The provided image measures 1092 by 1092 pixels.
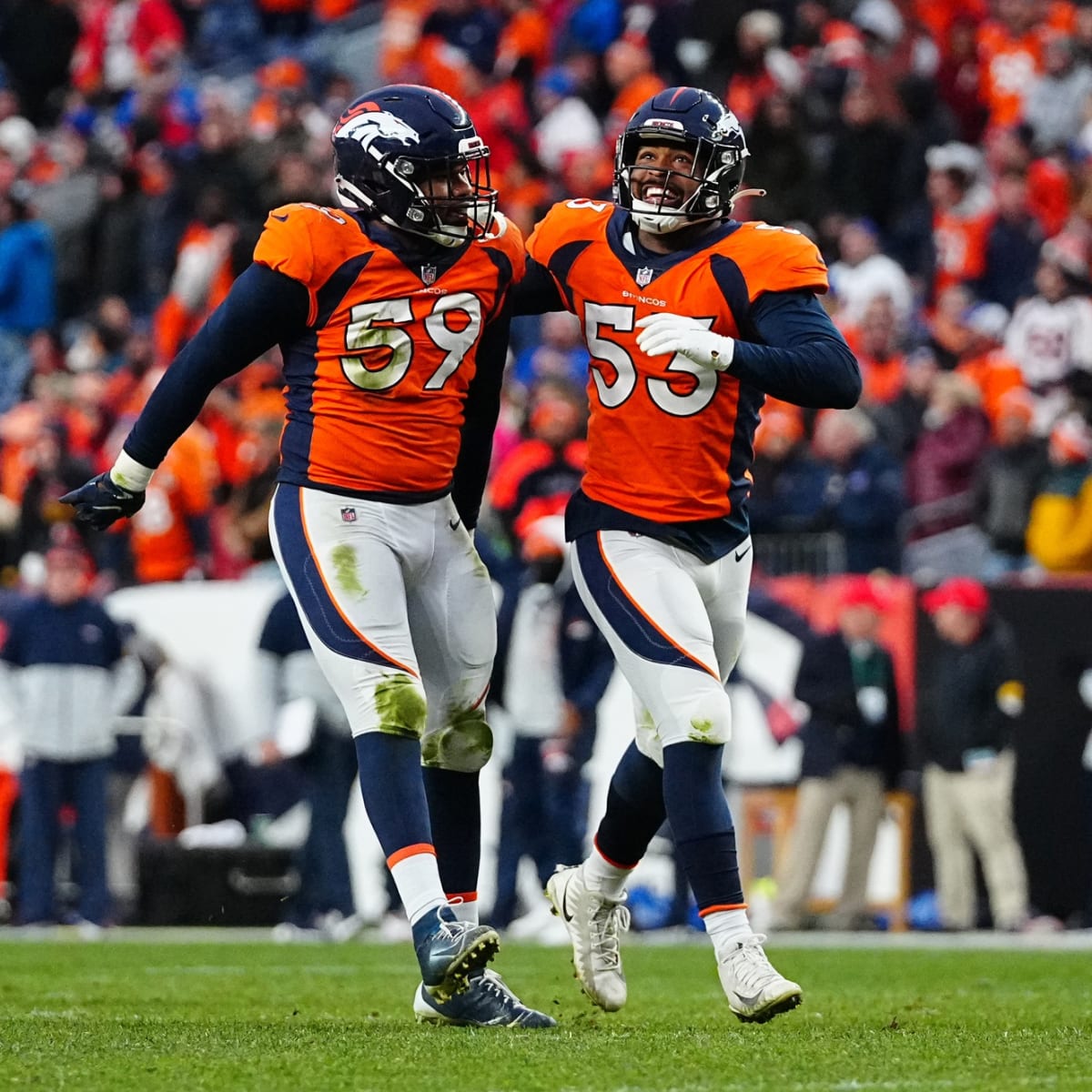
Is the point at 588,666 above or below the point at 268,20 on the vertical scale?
below

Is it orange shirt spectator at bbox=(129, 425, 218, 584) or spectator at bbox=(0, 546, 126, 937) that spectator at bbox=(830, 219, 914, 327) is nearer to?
orange shirt spectator at bbox=(129, 425, 218, 584)

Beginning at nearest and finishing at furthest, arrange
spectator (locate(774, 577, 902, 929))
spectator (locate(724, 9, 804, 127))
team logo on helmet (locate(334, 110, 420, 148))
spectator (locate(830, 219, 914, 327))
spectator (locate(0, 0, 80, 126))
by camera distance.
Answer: team logo on helmet (locate(334, 110, 420, 148)), spectator (locate(774, 577, 902, 929)), spectator (locate(830, 219, 914, 327)), spectator (locate(724, 9, 804, 127)), spectator (locate(0, 0, 80, 126))

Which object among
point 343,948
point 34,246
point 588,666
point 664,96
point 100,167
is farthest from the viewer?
point 100,167

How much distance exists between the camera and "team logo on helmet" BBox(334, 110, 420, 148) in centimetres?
570

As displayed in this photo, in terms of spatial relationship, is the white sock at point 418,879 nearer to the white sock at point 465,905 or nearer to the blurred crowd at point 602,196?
the white sock at point 465,905

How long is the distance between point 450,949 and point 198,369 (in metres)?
1.49

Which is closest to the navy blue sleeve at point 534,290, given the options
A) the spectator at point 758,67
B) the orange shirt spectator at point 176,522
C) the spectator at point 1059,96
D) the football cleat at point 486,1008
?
the football cleat at point 486,1008

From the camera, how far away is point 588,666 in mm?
11164

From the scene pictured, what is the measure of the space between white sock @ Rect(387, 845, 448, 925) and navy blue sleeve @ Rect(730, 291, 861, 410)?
1.30 m

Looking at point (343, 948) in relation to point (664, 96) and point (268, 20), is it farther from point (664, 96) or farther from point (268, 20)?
point (268, 20)

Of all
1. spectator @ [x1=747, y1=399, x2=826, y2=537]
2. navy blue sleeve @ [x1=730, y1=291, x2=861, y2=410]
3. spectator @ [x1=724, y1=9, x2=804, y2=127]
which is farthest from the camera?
spectator @ [x1=724, y1=9, x2=804, y2=127]

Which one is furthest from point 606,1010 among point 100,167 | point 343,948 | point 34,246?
point 100,167

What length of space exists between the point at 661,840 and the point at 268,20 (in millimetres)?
10708

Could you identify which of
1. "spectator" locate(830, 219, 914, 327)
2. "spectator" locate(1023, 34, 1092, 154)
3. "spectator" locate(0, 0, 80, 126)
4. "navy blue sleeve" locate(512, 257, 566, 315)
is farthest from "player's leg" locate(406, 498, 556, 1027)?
"spectator" locate(0, 0, 80, 126)
